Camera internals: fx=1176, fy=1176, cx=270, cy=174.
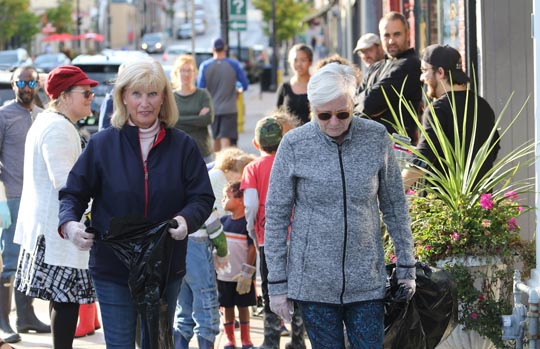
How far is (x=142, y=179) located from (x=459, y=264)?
6.01ft

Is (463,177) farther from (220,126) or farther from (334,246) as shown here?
(220,126)

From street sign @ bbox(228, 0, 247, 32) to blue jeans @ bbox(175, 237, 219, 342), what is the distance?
66.8ft

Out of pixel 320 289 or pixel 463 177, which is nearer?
pixel 320 289

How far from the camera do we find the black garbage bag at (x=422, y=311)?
5.19 m

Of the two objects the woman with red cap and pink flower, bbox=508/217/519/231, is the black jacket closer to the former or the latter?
pink flower, bbox=508/217/519/231

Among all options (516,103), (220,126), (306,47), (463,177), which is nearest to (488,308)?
(463,177)

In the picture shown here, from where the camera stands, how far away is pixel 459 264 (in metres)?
6.02

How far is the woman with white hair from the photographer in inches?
188

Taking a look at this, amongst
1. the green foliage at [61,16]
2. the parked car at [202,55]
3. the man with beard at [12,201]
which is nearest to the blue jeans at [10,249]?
the man with beard at [12,201]

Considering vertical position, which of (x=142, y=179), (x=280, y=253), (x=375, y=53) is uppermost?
(x=375, y=53)

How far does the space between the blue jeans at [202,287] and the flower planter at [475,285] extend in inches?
59.9

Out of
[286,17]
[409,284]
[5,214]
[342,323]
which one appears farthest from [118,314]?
[286,17]

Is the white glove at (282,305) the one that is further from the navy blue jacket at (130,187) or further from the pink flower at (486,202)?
the pink flower at (486,202)

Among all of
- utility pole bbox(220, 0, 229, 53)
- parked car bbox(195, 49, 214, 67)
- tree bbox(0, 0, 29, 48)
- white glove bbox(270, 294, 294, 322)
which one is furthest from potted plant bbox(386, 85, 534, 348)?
tree bbox(0, 0, 29, 48)
